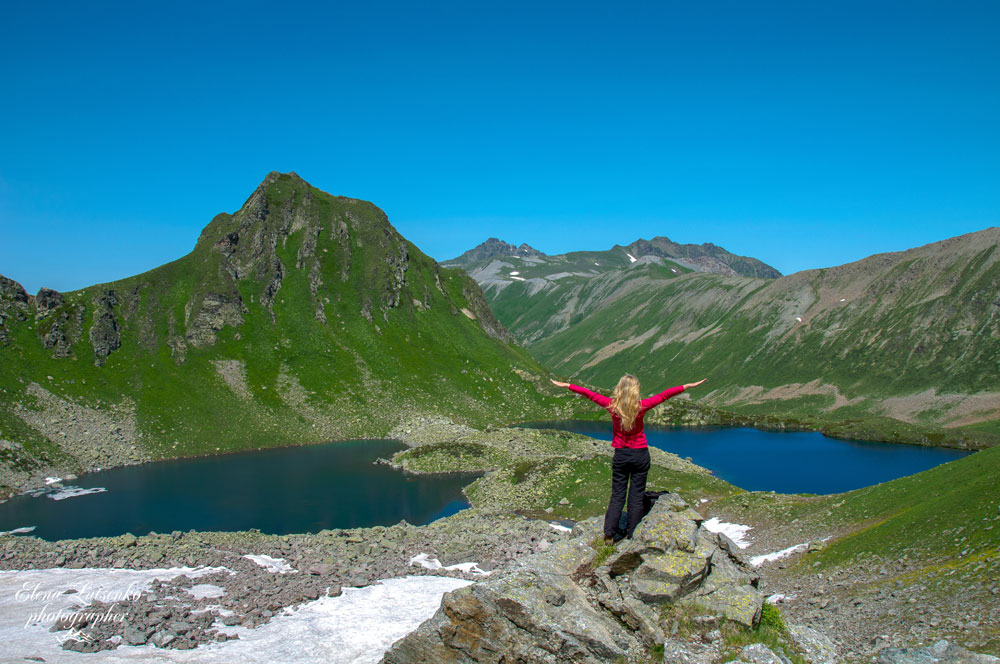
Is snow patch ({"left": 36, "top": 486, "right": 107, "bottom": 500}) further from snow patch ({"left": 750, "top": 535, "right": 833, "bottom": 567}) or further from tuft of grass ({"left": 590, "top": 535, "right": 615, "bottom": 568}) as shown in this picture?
tuft of grass ({"left": 590, "top": 535, "right": 615, "bottom": 568})

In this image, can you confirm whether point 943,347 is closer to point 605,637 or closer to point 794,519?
point 794,519

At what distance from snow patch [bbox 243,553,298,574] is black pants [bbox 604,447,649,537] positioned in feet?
95.3

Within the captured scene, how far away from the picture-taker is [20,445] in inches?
3430

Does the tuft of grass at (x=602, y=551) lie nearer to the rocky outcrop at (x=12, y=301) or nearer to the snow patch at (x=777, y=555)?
the snow patch at (x=777, y=555)

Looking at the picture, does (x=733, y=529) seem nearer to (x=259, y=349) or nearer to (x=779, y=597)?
(x=779, y=597)

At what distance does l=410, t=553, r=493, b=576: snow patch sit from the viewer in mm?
39812

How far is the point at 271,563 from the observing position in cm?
3988

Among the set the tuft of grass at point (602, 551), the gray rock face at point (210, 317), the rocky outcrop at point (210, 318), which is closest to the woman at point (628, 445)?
the tuft of grass at point (602, 551)

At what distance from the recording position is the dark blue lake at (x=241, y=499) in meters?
64.8

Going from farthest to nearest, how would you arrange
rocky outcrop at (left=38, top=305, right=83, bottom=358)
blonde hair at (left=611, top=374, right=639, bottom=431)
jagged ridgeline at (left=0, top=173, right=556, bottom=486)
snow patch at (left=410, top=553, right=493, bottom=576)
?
1. rocky outcrop at (left=38, top=305, right=83, bottom=358)
2. jagged ridgeline at (left=0, top=173, right=556, bottom=486)
3. snow patch at (left=410, top=553, right=493, bottom=576)
4. blonde hair at (left=611, top=374, right=639, bottom=431)

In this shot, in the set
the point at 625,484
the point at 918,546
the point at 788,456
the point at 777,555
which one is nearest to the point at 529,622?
the point at 625,484

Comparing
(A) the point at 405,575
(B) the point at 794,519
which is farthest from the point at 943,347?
(A) the point at 405,575

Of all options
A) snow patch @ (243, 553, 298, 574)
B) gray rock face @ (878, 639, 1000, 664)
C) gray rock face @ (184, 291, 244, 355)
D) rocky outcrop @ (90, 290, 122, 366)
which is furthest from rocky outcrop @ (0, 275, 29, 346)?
gray rock face @ (878, 639, 1000, 664)

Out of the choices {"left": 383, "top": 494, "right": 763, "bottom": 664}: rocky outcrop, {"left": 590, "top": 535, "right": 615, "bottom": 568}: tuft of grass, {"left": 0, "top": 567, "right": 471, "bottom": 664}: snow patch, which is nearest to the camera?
{"left": 383, "top": 494, "right": 763, "bottom": 664}: rocky outcrop
